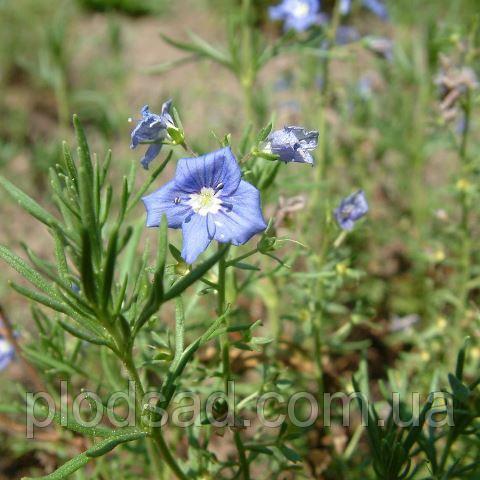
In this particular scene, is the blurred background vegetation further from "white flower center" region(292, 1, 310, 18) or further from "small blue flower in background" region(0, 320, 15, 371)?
"white flower center" region(292, 1, 310, 18)

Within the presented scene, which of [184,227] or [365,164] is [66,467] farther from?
[365,164]

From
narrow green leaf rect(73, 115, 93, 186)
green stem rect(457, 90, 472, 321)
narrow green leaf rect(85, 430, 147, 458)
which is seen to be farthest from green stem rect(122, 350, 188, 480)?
green stem rect(457, 90, 472, 321)

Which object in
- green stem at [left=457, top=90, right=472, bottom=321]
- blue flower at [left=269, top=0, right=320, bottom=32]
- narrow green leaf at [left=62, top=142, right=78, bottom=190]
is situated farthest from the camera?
blue flower at [left=269, top=0, right=320, bottom=32]

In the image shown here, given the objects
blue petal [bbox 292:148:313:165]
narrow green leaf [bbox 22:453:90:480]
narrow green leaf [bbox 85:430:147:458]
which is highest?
blue petal [bbox 292:148:313:165]

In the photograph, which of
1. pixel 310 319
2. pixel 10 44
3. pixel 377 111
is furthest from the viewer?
pixel 10 44

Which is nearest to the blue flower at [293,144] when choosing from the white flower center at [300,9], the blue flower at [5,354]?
the blue flower at [5,354]

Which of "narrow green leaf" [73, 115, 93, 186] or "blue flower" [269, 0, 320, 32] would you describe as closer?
"narrow green leaf" [73, 115, 93, 186]

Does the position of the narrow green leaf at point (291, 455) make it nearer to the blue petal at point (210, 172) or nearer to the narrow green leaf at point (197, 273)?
the narrow green leaf at point (197, 273)

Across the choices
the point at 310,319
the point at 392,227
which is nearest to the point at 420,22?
the point at 392,227
